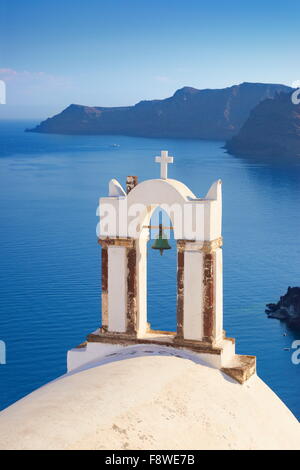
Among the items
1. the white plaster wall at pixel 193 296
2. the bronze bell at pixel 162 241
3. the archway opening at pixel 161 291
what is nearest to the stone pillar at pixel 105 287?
the bronze bell at pixel 162 241

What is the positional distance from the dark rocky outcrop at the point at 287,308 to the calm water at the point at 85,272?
0.68 meters

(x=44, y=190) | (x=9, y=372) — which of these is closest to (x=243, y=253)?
(x=9, y=372)

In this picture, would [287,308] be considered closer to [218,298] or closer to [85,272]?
[85,272]

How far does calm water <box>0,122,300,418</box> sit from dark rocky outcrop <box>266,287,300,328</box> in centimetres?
68

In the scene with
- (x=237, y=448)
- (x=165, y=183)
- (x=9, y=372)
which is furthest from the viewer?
(x=9, y=372)

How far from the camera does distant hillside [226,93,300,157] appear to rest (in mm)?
142500

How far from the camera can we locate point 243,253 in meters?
51.0

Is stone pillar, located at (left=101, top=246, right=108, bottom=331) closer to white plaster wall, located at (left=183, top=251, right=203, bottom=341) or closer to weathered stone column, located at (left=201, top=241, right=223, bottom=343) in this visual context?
white plaster wall, located at (left=183, top=251, right=203, bottom=341)

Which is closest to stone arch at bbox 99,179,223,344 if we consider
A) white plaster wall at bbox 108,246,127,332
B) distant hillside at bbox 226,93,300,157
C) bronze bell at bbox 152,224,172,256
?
white plaster wall at bbox 108,246,127,332

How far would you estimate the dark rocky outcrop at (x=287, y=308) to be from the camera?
128 ft

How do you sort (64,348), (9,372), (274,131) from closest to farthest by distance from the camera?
(9,372) → (64,348) → (274,131)
